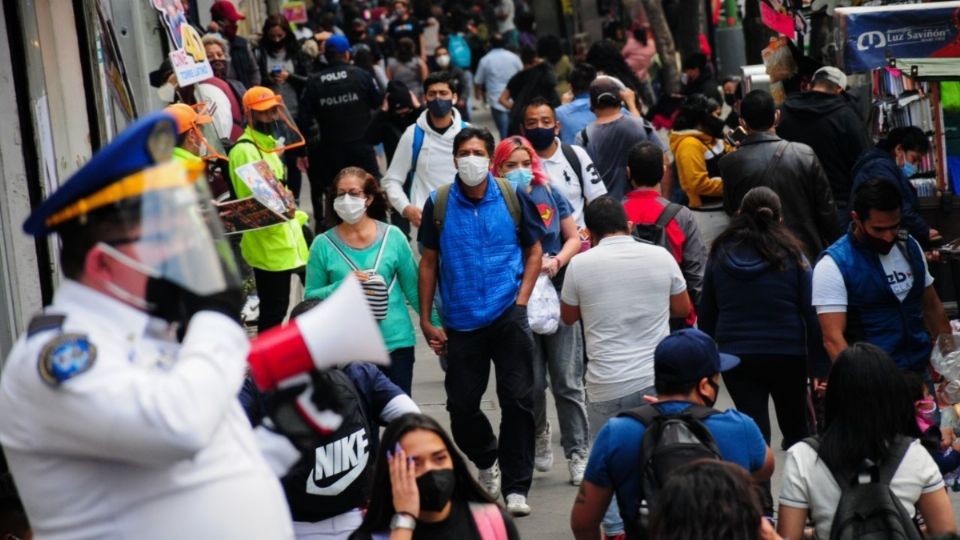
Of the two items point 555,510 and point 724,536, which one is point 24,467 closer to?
point 724,536

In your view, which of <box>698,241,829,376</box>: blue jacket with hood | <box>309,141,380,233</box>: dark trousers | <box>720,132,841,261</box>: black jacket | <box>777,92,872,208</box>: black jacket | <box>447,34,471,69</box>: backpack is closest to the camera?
<box>698,241,829,376</box>: blue jacket with hood

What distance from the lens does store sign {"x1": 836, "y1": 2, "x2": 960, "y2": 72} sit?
9492 mm

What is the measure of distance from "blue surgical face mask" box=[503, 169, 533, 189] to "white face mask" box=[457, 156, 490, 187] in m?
0.55

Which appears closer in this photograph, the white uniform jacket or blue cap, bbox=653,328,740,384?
the white uniform jacket

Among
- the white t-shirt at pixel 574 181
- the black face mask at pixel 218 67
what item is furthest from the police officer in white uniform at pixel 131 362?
the black face mask at pixel 218 67

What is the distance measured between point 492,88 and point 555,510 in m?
12.3

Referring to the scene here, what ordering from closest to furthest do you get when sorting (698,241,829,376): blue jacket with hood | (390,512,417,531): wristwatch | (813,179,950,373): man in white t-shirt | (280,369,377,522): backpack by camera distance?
(390,512,417,531): wristwatch → (280,369,377,522): backpack → (813,179,950,373): man in white t-shirt → (698,241,829,376): blue jacket with hood

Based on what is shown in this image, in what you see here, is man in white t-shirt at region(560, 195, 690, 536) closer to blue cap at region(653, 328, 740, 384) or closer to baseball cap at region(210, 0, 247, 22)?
blue cap at region(653, 328, 740, 384)

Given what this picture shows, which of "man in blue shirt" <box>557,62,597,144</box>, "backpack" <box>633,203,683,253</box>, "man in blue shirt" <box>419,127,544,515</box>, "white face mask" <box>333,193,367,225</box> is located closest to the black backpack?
"man in blue shirt" <box>419,127,544,515</box>

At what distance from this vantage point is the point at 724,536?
13.7ft

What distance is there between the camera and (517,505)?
7.86 meters

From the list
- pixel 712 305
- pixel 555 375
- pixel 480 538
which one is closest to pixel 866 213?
pixel 712 305

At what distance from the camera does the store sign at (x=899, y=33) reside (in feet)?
31.1

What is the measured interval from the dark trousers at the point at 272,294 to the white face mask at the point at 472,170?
299 centimetres
